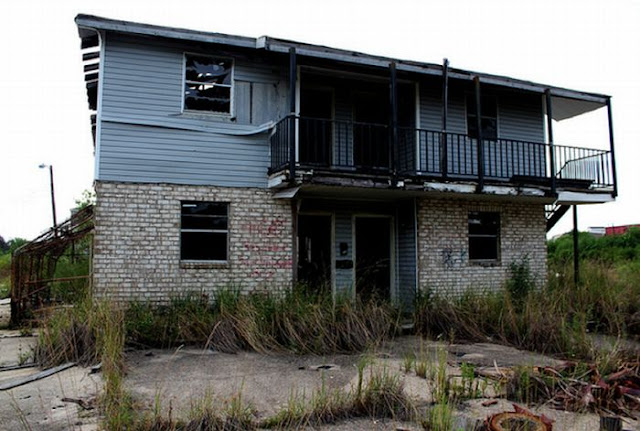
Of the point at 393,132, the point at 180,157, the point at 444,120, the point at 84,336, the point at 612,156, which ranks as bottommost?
the point at 84,336

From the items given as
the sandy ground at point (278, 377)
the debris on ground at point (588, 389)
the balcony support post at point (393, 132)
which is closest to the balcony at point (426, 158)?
the balcony support post at point (393, 132)

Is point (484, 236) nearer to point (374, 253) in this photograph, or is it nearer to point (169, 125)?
point (374, 253)

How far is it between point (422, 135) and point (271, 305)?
5909 millimetres

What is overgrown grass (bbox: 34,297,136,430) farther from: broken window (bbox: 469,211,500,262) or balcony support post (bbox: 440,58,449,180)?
broken window (bbox: 469,211,500,262)

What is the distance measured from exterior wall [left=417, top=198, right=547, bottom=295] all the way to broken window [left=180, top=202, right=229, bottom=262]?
4.65 metres

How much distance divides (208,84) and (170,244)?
3.57m

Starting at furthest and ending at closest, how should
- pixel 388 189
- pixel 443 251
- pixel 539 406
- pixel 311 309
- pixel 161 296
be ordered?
pixel 443 251
pixel 388 189
pixel 161 296
pixel 311 309
pixel 539 406

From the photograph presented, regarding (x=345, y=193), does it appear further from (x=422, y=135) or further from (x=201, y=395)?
(x=201, y=395)

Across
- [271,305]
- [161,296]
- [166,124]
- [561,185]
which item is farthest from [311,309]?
[561,185]

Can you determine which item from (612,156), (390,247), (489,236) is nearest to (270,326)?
(390,247)

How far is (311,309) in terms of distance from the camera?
8656 millimetres

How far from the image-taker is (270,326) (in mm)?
8500

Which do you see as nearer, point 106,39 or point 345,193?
point 106,39

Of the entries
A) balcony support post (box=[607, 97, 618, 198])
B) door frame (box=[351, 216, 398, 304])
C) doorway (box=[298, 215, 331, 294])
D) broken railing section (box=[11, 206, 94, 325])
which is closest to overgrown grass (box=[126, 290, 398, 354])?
doorway (box=[298, 215, 331, 294])
